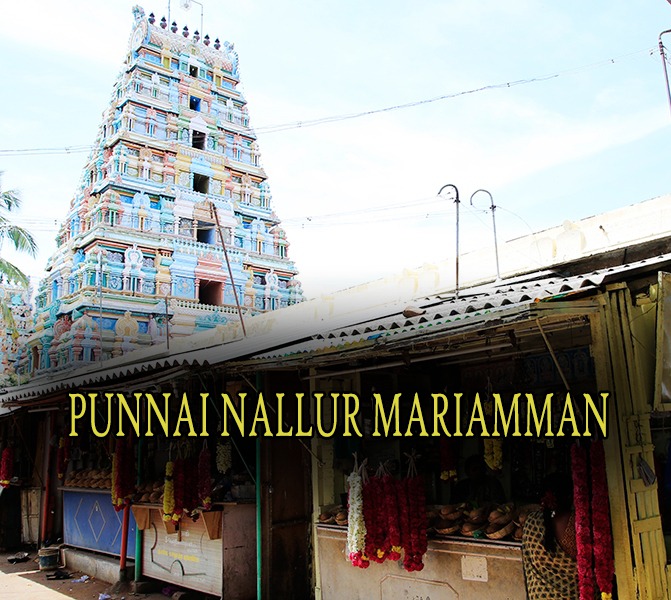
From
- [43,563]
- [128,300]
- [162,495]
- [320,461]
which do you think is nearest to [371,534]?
[320,461]

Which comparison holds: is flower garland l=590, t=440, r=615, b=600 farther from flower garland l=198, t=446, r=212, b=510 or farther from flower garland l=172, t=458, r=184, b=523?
flower garland l=172, t=458, r=184, b=523

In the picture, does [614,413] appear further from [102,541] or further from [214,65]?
[214,65]

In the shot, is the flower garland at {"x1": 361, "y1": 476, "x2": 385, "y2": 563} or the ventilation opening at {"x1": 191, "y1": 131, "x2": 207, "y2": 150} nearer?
the flower garland at {"x1": 361, "y1": 476, "x2": 385, "y2": 563}

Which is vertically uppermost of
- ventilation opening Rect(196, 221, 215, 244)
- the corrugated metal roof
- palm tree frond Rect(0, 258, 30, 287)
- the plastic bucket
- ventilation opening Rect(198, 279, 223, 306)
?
ventilation opening Rect(196, 221, 215, 244)

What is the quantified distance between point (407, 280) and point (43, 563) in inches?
283

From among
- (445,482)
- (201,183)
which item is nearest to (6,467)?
(445,482)

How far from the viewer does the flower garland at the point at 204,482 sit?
712 centimetres

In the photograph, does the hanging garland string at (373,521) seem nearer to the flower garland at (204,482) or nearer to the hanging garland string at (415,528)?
the hanging garland string at (415,528)

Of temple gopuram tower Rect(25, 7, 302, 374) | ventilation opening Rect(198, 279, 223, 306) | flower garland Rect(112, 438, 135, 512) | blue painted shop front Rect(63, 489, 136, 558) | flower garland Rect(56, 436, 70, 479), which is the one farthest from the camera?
ventilation opening Rect(198, 279, 223, 306)

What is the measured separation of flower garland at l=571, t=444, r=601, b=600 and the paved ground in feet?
18.5

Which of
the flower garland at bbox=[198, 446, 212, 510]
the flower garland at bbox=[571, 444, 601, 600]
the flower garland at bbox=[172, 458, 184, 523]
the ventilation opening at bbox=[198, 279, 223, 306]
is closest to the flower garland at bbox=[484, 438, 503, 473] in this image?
the flower garland at bbox=[571, 444, 601, 600]

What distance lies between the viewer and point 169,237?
72.4ft

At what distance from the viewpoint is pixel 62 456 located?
1095cm

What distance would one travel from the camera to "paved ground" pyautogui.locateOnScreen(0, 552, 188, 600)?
8273 millimetres
